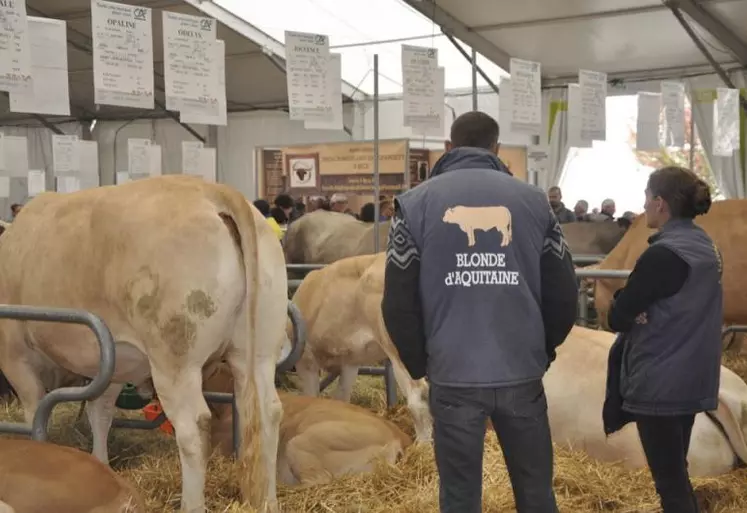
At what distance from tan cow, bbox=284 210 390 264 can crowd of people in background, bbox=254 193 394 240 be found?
447mm

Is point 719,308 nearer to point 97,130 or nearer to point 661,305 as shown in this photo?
point 661,305

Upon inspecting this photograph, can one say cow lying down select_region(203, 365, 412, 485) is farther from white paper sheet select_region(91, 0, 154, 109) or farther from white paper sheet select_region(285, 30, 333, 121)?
white paper sheet select_region(285, 30, 333, 121)

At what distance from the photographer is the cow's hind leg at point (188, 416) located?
3.73 m

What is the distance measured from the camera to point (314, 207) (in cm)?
1157

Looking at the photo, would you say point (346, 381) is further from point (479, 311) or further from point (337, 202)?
point (337, 202)

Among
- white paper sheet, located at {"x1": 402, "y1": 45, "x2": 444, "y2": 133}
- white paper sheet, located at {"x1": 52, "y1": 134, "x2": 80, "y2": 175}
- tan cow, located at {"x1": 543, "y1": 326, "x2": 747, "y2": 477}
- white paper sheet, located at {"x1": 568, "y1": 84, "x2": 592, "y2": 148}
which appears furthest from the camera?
white paper sheet, located at {"x1": 568, "y1": 84, "x2": 592, "y2": 148}

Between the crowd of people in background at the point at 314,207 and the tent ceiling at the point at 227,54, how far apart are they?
Answer: 398cm

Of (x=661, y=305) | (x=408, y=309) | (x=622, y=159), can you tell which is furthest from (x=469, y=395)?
(x=622, y=159)

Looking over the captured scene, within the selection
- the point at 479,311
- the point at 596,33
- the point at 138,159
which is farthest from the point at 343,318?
the point at 596,33

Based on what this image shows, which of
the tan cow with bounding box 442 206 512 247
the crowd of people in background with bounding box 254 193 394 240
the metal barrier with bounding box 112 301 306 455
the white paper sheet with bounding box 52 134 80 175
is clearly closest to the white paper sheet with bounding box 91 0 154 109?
the metal barrier with bounding box 112 301 306 455

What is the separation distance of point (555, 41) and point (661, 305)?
1073 centimetres

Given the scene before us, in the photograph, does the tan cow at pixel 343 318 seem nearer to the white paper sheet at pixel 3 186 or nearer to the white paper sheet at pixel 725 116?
the white paper sheet at pixel 3 186

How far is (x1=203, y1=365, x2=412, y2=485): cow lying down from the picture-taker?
14.9 feet

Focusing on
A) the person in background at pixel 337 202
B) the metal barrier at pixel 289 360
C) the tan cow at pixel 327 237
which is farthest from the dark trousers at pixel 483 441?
the person in background at pixel 337 202
